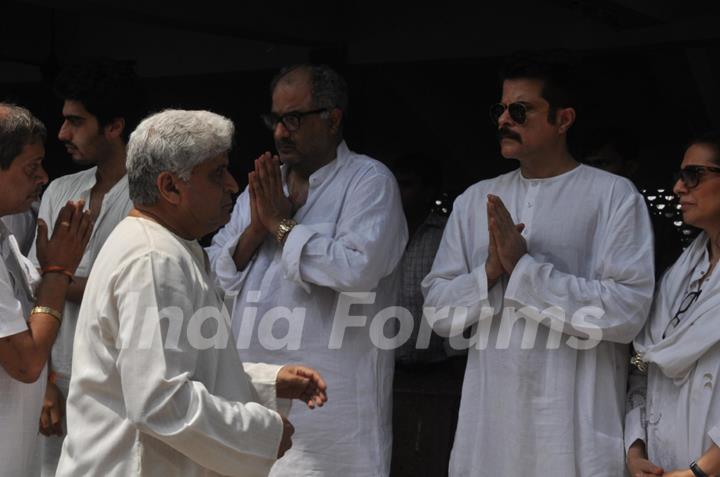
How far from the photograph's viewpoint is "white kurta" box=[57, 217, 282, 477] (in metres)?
2.95

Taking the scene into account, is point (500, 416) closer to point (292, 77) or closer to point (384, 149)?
point (292, 77)

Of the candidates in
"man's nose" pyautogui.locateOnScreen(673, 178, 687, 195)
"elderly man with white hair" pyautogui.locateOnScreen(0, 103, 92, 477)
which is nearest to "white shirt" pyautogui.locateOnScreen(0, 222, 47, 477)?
"elderly man with white hair" pyautogui.locateOnScreen(0, 103, 92, 477)

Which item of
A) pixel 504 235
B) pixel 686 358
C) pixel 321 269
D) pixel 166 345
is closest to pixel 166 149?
pixel 166 345

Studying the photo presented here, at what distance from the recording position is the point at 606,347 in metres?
4.22

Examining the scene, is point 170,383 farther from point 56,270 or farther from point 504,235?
point 504,235

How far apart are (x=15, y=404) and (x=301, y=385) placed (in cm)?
91

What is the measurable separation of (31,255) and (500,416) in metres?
1.80

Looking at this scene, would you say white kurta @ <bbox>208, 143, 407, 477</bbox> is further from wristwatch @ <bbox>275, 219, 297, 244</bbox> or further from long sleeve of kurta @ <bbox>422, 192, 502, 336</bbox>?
long sleeve of kurta @ <bbox>422, 192, 502, 336</bbox>

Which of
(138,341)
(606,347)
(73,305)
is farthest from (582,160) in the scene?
(138,341)

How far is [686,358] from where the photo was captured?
3.97 meters

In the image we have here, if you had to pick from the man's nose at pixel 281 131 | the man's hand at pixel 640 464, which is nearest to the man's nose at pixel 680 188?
the man's hand at pixel 640 464

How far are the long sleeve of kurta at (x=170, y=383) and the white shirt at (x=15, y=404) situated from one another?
2.03 ft

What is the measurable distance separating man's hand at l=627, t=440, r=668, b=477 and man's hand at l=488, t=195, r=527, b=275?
0.69 m

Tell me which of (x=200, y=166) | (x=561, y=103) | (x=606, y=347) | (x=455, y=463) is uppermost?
(x=561, y=103)
